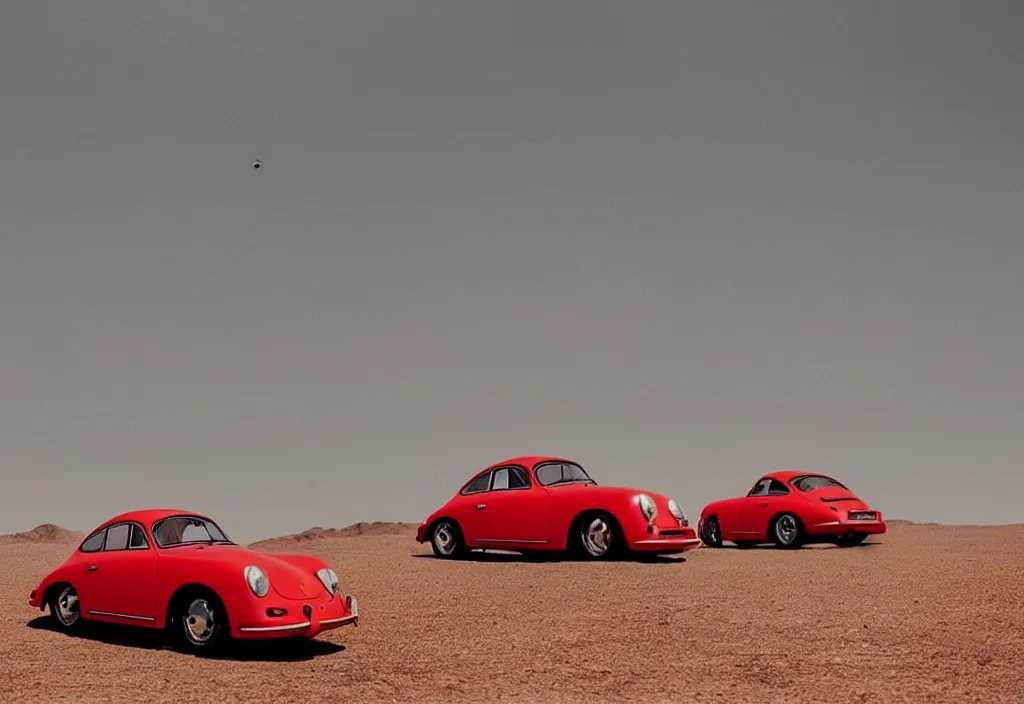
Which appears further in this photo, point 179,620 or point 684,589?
point 684,589

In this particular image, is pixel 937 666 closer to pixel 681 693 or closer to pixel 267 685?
pixel 681 693

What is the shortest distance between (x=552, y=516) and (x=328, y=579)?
6783mm

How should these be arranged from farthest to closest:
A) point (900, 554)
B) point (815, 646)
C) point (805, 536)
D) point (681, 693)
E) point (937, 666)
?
point (805, 536)
point (900, 554)
point (815, 646)
point (937, 666)
point (681, 693)

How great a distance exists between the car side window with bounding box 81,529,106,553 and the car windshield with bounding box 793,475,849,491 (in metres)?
13.9

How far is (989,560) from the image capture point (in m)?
17.6

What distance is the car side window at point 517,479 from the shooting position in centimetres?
1816

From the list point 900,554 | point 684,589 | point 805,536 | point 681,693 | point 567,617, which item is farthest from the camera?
point 805,536

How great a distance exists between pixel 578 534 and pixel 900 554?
Answer: 6.48 m

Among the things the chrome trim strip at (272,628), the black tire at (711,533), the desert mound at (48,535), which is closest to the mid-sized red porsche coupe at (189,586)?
the chrome trim strip at (272,628)

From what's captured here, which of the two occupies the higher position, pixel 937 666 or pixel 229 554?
A: pixel 229 554

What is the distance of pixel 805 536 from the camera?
816 inches

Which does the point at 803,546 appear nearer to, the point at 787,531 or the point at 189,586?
the point at 787,531

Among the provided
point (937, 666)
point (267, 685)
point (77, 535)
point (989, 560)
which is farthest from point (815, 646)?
point (77, 535)

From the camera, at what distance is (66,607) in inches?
487
